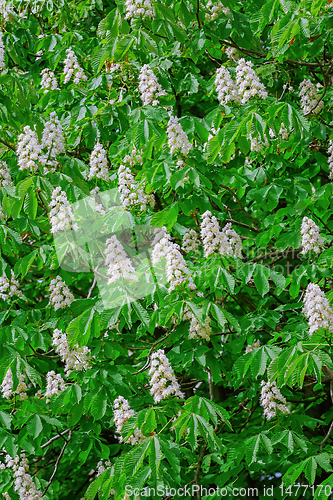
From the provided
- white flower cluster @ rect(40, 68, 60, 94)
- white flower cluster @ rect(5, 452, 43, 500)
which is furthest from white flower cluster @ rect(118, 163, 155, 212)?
white flower cluster @ rect(5, 452, 43, 500)

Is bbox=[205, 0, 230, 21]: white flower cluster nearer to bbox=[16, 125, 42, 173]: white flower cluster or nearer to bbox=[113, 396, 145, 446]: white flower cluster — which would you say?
bbox=[16, 125, 42, 173]: white flower cluster

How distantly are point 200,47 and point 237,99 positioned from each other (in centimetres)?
48

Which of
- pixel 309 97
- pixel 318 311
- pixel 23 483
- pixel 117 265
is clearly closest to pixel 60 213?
pixel 117 265

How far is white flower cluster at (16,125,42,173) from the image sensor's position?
3.44 metres

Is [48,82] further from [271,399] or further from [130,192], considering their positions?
[271,399]

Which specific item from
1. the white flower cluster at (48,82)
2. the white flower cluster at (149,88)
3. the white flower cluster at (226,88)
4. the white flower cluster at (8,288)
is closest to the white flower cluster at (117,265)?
the white flower cluster at (149,88)

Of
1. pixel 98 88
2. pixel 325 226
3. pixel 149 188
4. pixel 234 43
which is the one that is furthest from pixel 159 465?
pixel 234 43

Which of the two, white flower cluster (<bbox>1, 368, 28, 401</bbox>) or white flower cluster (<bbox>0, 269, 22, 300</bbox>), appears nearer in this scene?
white flower cluster (<bbox>1, 368, 28, 401</bbox>)

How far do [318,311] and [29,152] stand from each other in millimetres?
2166

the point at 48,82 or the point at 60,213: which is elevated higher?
→ the point at 48,82

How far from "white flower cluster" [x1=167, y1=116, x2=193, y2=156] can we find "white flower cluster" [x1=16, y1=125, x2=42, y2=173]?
928 millimetres

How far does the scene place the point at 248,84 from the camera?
11.3 feet

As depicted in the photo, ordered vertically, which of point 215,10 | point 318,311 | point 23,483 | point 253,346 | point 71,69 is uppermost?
point 215,10

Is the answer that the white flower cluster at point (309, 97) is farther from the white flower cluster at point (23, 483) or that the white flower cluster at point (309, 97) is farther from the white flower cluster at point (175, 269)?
the white flower cluster at point (23, 483)
